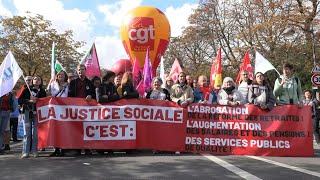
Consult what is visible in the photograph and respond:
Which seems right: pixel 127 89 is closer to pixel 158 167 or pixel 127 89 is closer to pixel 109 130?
pixel 109 130

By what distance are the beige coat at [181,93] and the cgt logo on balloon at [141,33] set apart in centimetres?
1134

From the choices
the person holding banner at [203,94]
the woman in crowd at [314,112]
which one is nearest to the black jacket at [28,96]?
the person holding banner at [203,94]

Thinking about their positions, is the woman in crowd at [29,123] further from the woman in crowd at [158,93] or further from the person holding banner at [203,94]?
the person holding banner at [203,94]

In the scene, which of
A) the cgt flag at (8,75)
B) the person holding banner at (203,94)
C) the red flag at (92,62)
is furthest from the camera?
the red flag at (92,62)

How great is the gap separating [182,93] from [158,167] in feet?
8.72

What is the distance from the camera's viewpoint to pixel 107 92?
8742 millimetres

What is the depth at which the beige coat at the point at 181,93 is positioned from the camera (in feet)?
30.8

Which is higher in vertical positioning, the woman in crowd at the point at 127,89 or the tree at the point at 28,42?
the tree at the point at 28,42

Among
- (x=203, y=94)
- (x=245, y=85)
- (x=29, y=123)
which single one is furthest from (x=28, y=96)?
(x=245, y=85)

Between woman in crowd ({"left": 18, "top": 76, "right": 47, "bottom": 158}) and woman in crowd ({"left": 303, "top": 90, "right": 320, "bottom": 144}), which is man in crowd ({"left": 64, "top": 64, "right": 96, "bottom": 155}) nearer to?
woman in crowd ({"left": 18, "top": 76, "right": 47, "bottom": 158})

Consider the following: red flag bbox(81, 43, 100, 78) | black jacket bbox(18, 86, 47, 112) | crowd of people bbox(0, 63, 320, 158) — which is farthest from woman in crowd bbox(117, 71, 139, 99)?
red flag bbox(81, 43, 100, 78)

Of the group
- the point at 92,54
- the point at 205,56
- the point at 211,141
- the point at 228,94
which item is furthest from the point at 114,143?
the point at 205,56

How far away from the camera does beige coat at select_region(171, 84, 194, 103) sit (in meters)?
9.38

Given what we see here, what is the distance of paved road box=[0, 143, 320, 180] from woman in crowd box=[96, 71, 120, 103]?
3.86 feet
